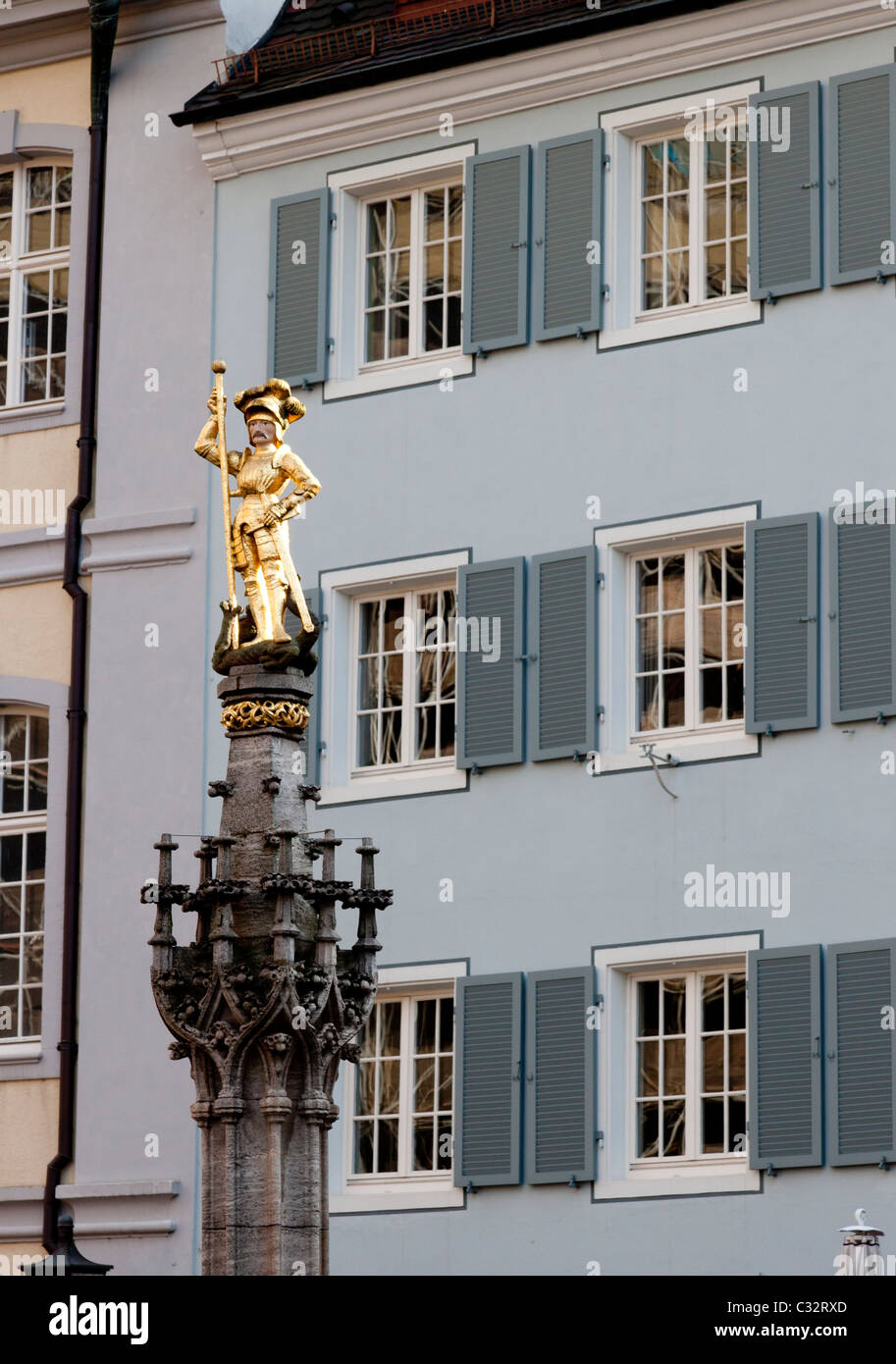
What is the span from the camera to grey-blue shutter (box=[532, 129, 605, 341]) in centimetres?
2291

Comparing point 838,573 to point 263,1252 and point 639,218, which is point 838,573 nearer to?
point 639,218

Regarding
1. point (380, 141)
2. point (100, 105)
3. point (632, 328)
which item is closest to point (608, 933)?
point (632, 328)

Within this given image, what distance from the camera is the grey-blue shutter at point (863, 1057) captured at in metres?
20.3

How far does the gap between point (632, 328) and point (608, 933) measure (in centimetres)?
437

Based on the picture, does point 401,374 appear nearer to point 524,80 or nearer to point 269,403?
point 524,80

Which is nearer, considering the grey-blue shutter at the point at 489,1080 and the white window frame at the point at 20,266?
the grey-blue shutter at the point at 489,1080

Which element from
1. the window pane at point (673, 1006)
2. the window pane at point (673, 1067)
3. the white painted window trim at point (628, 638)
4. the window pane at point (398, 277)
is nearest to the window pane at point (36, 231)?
the window pane at point (398, 277)

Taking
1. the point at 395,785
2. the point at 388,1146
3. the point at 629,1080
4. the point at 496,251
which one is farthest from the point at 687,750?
the point at 496,251

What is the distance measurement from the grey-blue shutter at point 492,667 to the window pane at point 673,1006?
78.6 inches

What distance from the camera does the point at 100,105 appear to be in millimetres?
25875

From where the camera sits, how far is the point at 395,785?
23.0 meters

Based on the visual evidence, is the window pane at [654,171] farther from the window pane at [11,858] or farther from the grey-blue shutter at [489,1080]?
the window pane at [11,858]

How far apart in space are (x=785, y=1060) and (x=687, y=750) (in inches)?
91.4

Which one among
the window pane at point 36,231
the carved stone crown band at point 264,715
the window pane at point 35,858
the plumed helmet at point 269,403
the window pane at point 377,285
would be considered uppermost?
the window pane at point 36,231
